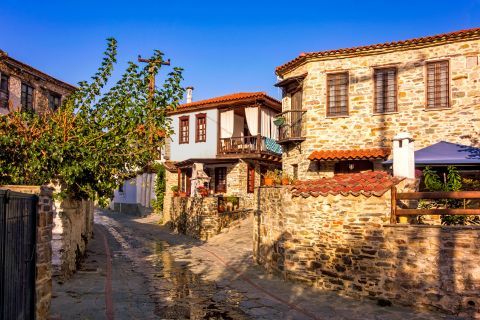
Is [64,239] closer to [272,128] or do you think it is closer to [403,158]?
[403,158]

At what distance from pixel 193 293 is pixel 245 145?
15990 mm

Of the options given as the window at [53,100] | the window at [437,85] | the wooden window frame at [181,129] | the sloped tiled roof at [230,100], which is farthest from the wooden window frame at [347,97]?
the window at [53,100]

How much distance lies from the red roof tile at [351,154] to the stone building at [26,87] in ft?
48.2

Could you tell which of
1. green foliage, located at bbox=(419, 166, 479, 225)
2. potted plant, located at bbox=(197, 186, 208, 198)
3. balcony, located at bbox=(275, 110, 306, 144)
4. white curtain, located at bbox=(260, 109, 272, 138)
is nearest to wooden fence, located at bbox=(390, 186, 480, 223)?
green foliage, located at bbox=(419, 166, 479, 225)

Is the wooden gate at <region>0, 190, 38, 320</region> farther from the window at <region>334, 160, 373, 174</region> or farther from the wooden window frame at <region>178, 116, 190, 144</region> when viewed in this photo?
the wooden window frame at <region>178, 116, 190, 144</region>

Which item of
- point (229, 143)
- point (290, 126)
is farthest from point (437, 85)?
point (229, 143)

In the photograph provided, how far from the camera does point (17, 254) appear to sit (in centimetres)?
580

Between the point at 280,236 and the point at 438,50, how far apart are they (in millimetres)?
11075

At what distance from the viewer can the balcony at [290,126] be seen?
20.2 metres

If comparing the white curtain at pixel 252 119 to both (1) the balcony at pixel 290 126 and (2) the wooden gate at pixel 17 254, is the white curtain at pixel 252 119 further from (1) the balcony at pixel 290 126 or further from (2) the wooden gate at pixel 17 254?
(2) the wooden gate at pixel 17 254

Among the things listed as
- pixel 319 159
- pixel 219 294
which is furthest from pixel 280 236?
pixel 319 159

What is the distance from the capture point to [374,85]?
Result: 19062 mm

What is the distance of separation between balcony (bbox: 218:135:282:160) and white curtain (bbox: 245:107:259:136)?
434mm

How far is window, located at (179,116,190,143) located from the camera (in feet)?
96.2
